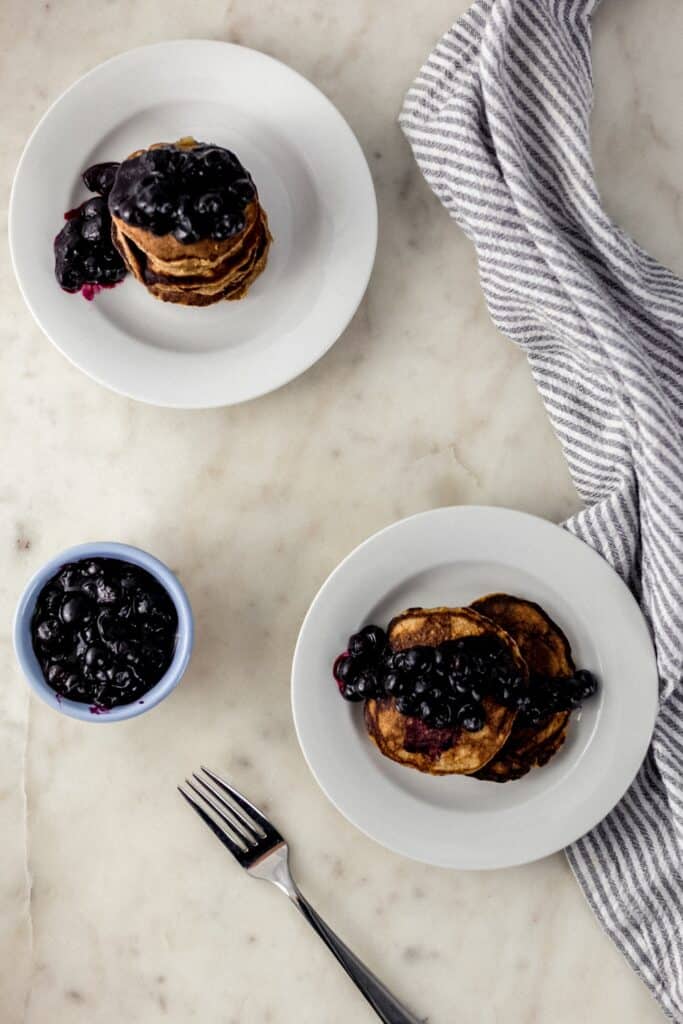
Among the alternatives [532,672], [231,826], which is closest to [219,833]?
[231,826]

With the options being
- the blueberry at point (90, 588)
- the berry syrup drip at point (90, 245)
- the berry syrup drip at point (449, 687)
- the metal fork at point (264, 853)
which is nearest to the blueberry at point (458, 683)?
the berry syrup drip at point (449, 687)

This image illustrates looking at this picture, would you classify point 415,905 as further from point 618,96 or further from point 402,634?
point 618,96

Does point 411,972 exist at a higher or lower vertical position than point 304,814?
lower

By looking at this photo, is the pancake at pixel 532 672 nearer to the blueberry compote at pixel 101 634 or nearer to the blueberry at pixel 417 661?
the blueberry at pixel 417 661

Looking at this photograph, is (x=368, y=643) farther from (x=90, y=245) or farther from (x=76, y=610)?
(x=90, y=245)

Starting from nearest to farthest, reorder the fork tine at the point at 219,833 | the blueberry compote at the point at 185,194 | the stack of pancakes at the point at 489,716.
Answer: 1. the blueberry compote at the point at 185,194
2. the stack of pancakes at the point at 489,716
3. the fork tine at the point at 219,833

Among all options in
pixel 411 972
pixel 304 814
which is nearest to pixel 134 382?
pixel 304 814

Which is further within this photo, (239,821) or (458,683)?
(239,821)
